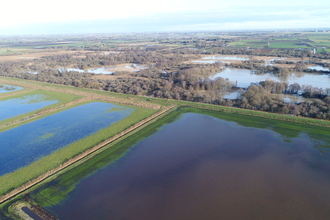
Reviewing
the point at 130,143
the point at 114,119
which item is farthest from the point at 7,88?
the point at 130,143

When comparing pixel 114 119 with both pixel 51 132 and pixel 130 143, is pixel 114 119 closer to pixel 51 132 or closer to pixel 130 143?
pixel 130 143

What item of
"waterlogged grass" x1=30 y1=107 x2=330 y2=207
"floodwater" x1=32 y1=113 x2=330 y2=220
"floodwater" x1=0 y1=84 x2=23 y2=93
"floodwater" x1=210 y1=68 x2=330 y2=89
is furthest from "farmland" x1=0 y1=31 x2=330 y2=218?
"floodwater" x1=0 y1=84 x2=23 y2=93

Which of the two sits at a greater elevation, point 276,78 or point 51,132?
point 276,78

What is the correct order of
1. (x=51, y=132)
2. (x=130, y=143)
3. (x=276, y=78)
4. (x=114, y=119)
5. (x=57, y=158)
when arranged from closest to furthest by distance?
(x=57, y=158)
(x=130, y=143)
(x=51, y=132)
(x=114, y=119)
(x=276, y=78)

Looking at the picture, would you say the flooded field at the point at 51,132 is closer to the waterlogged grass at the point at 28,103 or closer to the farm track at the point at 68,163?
the farm track at the point at 68,163

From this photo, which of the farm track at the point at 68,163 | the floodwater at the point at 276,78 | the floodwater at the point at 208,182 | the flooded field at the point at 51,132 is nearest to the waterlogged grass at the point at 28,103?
the flooded field at the point at 51,132

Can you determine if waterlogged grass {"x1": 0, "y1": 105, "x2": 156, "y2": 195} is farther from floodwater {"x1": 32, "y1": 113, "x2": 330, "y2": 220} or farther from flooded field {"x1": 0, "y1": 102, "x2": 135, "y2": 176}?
floodwater {"x1": 32, "y1": 113, "x2": 330, "y2": 220}
